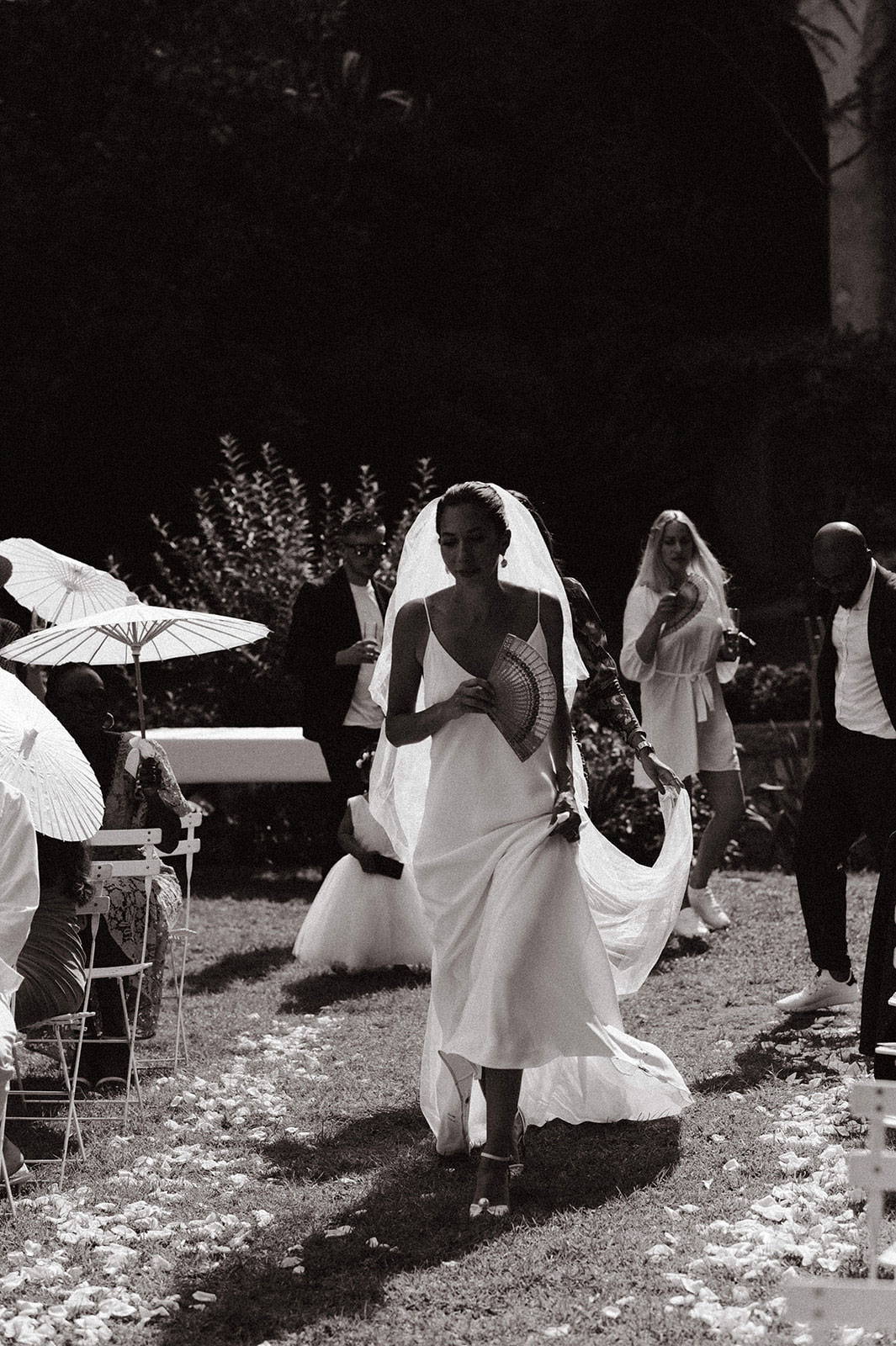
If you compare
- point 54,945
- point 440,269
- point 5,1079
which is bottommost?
point 5,1079

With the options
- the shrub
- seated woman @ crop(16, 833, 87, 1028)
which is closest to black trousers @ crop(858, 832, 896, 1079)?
seated woman @ crop(16, 833, 87, 1028)

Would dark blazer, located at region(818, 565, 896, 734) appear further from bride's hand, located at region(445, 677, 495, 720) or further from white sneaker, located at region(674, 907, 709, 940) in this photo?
bride's hand, located at region(445, 677, 495, 720)

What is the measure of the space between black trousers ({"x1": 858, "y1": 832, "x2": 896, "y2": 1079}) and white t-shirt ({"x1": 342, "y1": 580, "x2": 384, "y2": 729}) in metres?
3.74

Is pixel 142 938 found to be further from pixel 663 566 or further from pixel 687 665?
pixel 663 566

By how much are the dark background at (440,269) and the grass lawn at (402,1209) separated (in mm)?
11369

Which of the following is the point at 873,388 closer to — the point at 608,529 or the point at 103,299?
the point at 608,529

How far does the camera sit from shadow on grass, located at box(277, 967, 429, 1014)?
322 inches

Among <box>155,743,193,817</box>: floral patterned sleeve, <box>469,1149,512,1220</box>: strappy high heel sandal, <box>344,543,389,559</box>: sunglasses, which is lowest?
<box>469,1149,512,1220</box>: strappy high heel sandal

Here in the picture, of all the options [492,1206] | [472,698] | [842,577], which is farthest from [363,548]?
[492,1206]

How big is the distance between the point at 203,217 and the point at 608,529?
5.59m

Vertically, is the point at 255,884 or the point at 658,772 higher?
the point at 658,772

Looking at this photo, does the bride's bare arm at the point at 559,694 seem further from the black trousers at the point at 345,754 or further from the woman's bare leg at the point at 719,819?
the black trousers at the point at 345,754

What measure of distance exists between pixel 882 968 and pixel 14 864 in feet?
10.2

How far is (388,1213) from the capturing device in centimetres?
510
